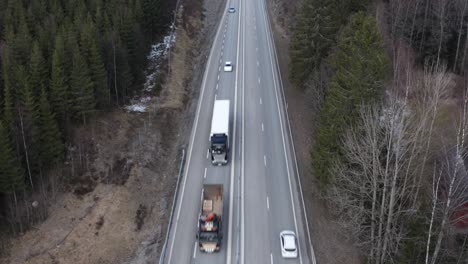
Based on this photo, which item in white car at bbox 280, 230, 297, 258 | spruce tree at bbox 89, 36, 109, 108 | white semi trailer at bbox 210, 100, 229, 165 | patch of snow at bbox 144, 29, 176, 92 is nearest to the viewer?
white car at bbox 280, 230, 297, 258

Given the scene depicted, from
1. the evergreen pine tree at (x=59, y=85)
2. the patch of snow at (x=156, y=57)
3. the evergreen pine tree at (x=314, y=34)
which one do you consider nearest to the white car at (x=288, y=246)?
the evergreen pine tree at (x=314, y=34)

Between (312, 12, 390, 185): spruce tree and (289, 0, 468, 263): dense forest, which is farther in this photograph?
(312, 12, 390, 185): spruce tree

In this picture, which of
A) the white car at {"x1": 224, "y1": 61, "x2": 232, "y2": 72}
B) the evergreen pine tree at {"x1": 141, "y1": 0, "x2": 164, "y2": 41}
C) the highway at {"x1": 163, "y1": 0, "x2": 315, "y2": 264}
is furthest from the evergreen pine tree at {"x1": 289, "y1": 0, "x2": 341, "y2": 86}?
the evergreen pine tree at {"x1": 141, "y1": 0, "x2": 164, "y2": 41}

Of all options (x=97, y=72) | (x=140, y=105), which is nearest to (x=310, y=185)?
(x=140, y=105)

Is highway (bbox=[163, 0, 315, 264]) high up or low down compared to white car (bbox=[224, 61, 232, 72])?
down

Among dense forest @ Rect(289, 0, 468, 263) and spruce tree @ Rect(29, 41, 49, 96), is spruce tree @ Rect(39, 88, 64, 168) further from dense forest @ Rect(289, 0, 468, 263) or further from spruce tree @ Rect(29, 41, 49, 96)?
dense forest @ Rect(289, 0, 468, 263)

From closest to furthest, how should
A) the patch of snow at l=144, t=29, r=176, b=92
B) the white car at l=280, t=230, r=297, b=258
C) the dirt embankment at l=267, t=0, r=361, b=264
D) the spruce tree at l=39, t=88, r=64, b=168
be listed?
the white car at l=280, t=230, r=297, b=258 < the dirt embankment at l=267, t=0, r=361, b=264 < the spruce tree at l=39, t=88, r=64, b=168 < the patch of snow at l=144, t=29, r=176, b=92

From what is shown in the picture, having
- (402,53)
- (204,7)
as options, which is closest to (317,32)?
(402,53)
